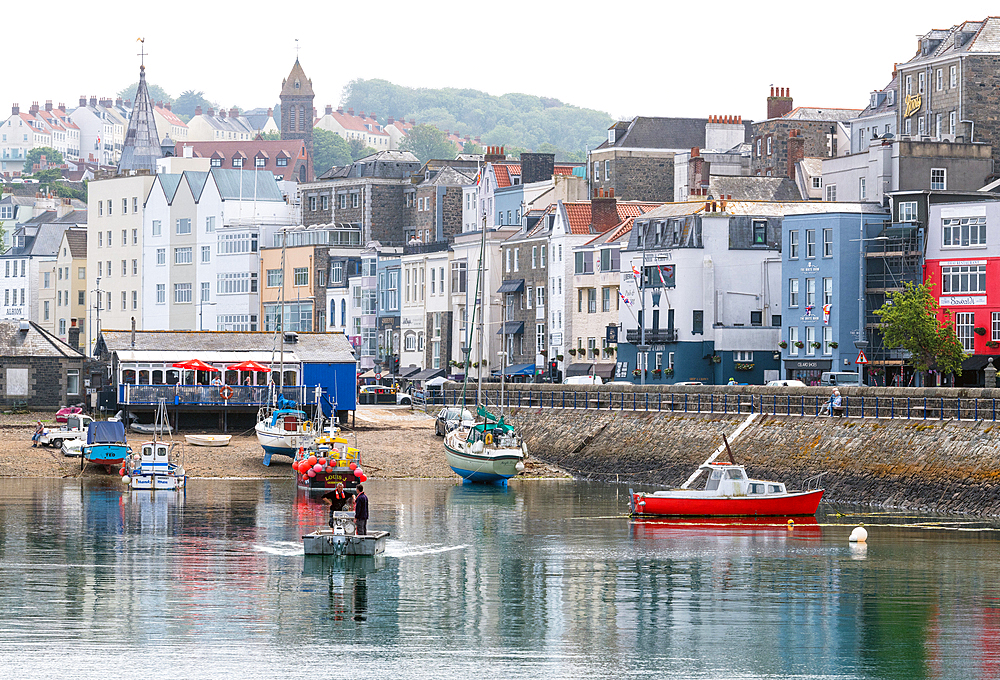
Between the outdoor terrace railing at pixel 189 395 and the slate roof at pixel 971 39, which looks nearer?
the outdoor terrace railing at pixel 189 395

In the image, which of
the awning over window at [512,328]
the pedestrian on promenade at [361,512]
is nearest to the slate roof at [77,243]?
the awning over window at [512,328]

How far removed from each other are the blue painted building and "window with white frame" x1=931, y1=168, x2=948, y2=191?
710cm

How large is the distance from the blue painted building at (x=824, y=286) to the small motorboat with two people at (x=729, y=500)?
123 feet

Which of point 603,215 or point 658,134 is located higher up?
point 658,134

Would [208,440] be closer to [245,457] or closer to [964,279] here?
[245,457]

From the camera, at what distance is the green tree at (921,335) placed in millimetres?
85812

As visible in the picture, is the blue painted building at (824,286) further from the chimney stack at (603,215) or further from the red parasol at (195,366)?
the red parasol at (195,366)

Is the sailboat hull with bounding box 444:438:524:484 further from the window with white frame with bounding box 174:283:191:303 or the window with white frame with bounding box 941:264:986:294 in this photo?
the window with white frame with bounding box 174:283:191:303

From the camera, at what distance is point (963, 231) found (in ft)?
296

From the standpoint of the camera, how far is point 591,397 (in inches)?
3506

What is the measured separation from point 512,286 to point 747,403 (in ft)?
158

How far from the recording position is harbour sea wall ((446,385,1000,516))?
61031mm

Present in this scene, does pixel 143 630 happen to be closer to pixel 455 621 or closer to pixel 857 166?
pixel 455 621

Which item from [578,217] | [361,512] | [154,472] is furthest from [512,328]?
[361,512]
